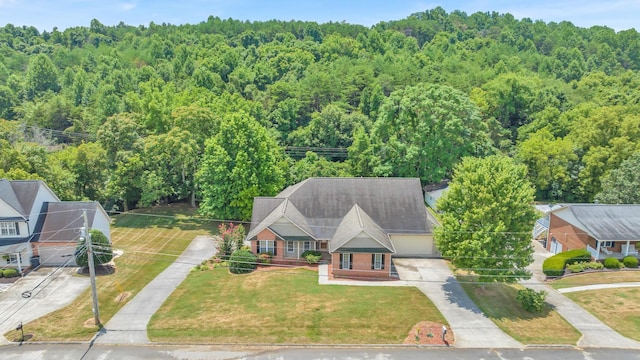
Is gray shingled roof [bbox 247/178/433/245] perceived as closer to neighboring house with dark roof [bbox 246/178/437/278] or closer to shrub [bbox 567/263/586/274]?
neighboring house with dark roof [bbox 246/178/437/278]

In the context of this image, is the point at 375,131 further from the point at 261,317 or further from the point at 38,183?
the point at 38,183

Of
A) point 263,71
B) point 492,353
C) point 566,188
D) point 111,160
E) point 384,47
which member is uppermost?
point 384,47

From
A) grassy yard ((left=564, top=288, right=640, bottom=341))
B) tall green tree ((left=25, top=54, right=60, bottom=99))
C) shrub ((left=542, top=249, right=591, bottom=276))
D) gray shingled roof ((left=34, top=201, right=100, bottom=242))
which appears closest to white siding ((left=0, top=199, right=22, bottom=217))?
gray shingled roof ((left=34, top=201, right=100, bottom=242))

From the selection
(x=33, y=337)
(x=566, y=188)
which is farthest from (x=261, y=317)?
(x=566, y=188)

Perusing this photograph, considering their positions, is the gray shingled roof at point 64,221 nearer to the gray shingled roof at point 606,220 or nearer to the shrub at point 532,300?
the shrub at point 532,300

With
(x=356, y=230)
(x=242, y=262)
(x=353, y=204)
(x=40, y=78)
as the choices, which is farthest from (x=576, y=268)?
(x=40, y=78)
